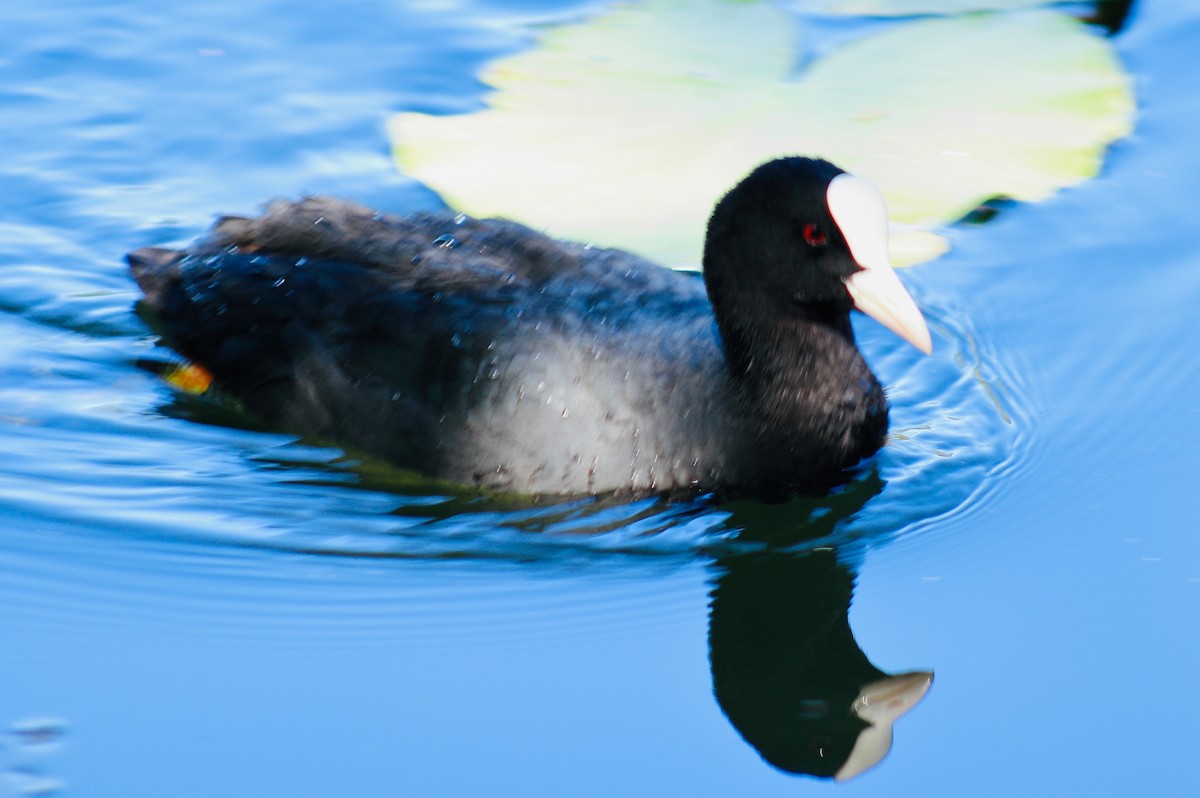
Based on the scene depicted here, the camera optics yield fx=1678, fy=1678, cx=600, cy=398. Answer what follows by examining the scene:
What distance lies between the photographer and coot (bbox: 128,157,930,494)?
4.00m

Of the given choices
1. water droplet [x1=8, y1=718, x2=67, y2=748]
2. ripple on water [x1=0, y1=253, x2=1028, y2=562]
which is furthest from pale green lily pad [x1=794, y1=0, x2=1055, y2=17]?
water droplet [x1=8, y1=718, x2=67, y2=748]

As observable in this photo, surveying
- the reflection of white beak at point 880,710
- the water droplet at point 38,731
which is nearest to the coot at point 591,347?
the reflection of white beak at point 880,710

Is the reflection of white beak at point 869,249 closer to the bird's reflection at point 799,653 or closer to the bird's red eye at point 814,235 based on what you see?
the bird's red eye at point 814,235

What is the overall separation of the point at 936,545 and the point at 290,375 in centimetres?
169

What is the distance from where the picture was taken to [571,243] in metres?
4.43

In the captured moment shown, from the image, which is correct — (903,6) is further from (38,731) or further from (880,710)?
(38,731)

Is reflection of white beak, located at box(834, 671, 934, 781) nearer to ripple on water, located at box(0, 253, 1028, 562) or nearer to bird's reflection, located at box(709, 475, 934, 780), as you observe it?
bird's reflection, located at box(709, 475, 934, 780)

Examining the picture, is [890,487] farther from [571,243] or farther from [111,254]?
[111,254]

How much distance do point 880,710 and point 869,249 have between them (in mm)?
1119

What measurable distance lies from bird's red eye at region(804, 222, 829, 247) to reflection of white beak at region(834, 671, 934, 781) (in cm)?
106

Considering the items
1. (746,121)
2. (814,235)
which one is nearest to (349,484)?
(814,235)

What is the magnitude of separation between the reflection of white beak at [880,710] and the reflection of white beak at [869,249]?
843mm

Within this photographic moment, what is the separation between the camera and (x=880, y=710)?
132 inches

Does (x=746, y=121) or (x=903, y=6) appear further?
(x=903, y=6)
